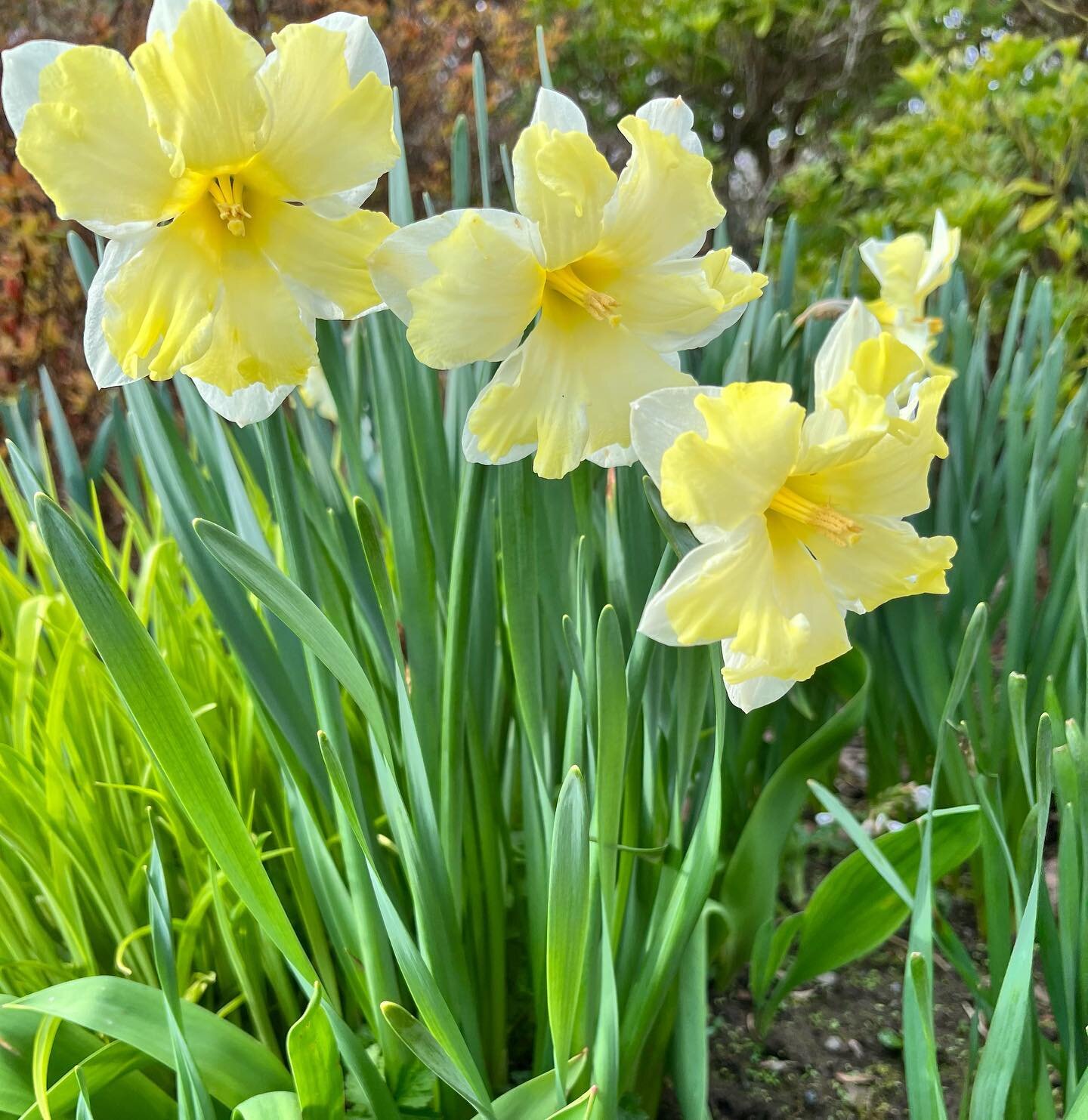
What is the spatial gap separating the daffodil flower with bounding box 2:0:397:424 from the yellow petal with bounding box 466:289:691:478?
10 cm

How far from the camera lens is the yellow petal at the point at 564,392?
546 millimetres

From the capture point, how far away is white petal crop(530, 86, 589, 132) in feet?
1.80

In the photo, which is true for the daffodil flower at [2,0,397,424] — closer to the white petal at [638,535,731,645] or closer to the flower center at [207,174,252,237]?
the flower center at [207,174,252,237]

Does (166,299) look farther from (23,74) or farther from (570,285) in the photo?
(570,285)

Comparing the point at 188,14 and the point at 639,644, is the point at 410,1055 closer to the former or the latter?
the point at 639,644

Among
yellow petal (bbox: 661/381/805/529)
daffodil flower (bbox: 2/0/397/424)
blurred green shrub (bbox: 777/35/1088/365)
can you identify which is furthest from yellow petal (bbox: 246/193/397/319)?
blurred green shrub (bbox: 777/35/1088/365)

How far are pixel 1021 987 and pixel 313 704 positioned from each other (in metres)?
0.60

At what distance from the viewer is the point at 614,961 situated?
0.81 metres

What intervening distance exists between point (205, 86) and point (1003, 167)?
2080 millimetres

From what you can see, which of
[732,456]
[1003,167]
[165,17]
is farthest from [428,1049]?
[1003,167]

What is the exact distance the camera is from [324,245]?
514 millimetres

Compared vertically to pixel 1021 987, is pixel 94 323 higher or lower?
higher

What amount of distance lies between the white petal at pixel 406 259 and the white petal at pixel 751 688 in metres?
0.30

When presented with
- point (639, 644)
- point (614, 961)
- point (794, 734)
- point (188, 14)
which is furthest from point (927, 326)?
point (188, 14)
